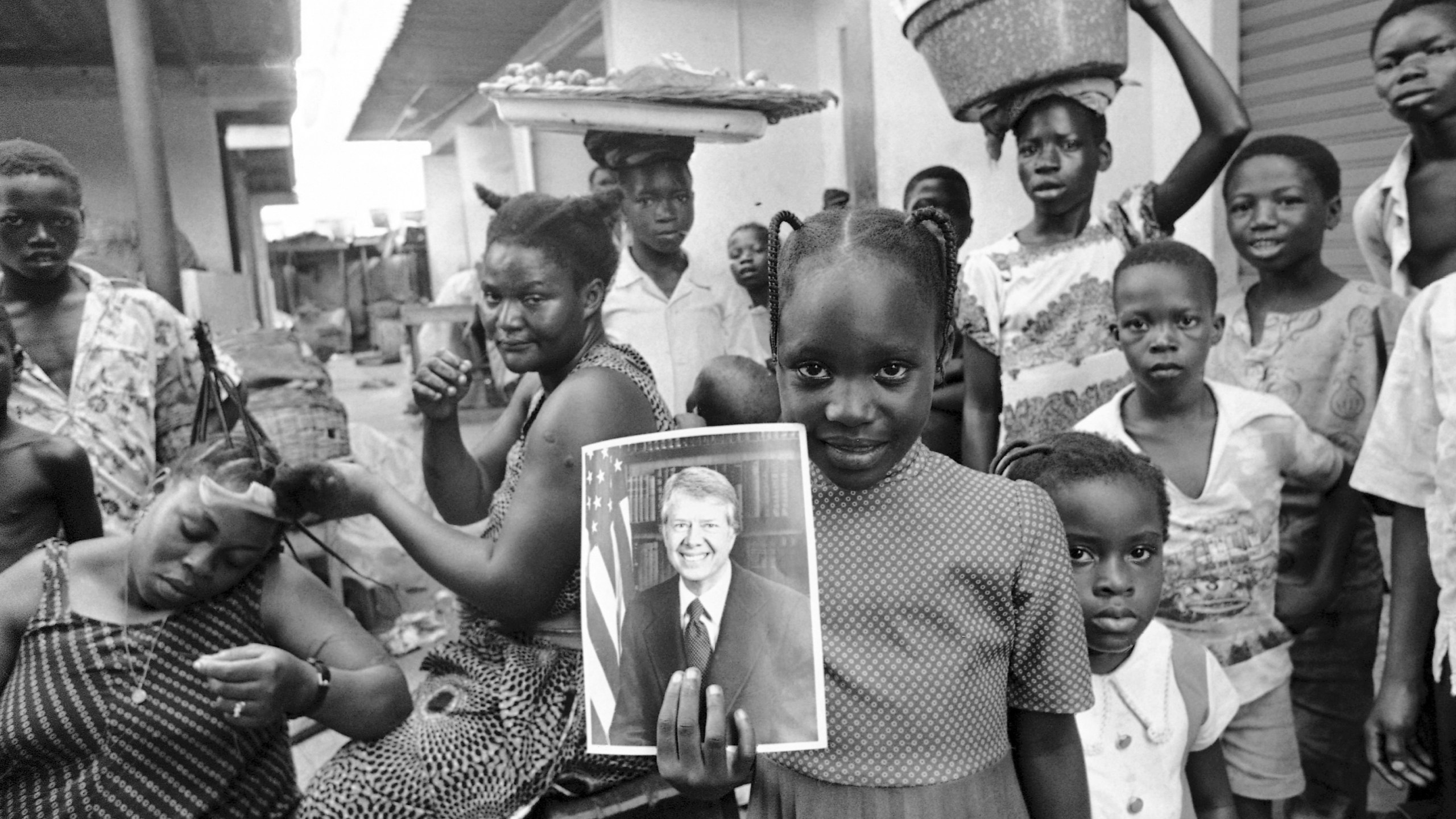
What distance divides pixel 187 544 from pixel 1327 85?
4.80 m

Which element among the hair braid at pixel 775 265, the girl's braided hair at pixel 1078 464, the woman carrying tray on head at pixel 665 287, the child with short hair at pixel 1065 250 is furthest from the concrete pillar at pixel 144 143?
the girl's braided hair at pixel 1078 464

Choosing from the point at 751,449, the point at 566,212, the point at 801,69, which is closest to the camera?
the point at 751,449

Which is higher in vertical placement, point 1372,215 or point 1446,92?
point 1446,92

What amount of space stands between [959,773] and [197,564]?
4.43 feet

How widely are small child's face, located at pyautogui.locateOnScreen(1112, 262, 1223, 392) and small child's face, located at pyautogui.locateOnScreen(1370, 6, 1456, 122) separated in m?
0.63

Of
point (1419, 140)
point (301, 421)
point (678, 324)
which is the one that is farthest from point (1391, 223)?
point (301, 421)

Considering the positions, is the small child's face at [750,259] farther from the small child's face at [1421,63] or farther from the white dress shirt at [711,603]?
the white dress shirt at [711,603]

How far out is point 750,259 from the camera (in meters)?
4.04

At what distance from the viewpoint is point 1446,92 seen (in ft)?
7.38

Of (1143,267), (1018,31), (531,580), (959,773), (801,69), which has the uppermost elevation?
(801,69)

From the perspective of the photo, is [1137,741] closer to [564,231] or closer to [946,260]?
[946,260]

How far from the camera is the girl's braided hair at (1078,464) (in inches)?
69.2

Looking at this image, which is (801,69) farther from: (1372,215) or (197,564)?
(197,564)

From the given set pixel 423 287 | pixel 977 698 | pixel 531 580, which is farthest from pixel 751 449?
pixel 423 287
